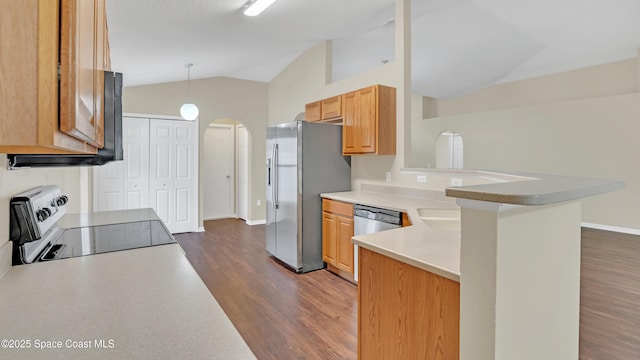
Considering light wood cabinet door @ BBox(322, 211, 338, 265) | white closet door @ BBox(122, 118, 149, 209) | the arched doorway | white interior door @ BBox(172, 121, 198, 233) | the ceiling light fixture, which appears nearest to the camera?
the ceiling light fixture

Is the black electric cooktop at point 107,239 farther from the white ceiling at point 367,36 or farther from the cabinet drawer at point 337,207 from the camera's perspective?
the cabinet drawer at point 337,207

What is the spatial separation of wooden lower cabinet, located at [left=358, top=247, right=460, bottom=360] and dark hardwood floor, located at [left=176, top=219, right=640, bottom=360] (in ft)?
2.56

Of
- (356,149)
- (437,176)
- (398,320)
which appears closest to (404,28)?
(356,149)

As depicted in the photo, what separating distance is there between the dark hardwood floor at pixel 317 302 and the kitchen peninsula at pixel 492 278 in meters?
0.93

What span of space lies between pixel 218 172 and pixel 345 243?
15.1 ft

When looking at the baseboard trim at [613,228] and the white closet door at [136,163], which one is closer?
the white closet door at [136,163]

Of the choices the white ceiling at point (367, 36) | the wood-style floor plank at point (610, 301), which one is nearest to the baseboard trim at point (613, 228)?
the wood-style floor plank at point (610, 301)

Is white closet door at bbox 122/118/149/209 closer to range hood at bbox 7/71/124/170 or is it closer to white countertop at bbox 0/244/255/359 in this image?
range hood at bbox 7/71/124/170

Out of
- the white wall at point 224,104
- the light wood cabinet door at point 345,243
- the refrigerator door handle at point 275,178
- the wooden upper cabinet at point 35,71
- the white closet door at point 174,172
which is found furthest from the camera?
the white closet door at point 174,172

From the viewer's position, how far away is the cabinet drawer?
138 inches

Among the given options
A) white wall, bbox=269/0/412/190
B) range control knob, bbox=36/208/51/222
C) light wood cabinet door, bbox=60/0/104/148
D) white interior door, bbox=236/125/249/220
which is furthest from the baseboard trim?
range control knob, bbox=36/208/51/222

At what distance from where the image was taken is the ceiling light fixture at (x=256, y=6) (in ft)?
8.75

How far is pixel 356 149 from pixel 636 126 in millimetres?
5203

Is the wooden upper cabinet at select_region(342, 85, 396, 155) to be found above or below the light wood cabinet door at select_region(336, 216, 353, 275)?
above
